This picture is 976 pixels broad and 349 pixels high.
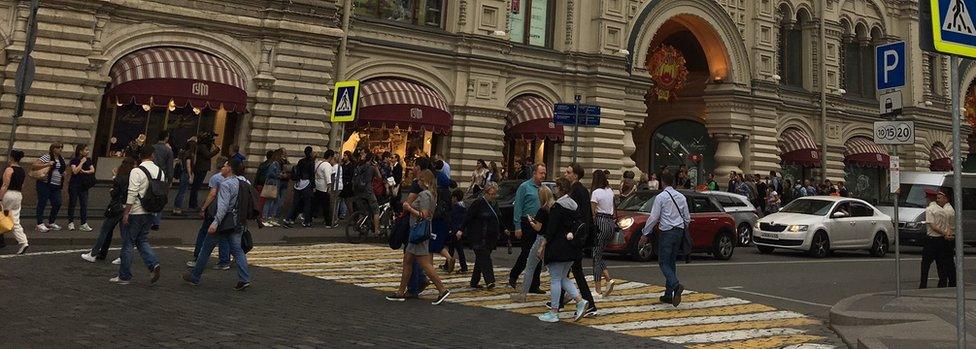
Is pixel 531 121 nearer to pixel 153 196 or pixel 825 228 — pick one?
pixel 825 228

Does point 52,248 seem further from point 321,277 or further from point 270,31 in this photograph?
point 270,31

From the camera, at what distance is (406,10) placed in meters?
26.6

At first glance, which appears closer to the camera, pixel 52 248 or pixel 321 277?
pixel 321 277

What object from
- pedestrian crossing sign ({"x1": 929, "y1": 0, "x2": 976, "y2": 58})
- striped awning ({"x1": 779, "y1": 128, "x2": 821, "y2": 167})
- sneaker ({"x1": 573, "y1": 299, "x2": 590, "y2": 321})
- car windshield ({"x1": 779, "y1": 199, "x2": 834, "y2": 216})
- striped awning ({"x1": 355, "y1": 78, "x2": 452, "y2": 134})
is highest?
striped awning ({"x1": 779, "y1": 128, "x2": 821, "y2": 167})

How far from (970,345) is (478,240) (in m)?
6.58

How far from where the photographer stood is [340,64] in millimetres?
23688

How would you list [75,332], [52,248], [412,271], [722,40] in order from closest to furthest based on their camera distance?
[75,332] → [412,271] → [52,248] → [722,40]

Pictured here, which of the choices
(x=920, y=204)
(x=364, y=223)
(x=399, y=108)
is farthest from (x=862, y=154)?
(x=364, y=223)

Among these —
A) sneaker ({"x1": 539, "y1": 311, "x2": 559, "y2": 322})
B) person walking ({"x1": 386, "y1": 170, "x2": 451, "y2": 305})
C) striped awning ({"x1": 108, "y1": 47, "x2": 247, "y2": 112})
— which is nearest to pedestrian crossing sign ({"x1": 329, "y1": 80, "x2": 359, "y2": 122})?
striped awning ({"x1": 108, "y1": 47, "x2": 247, "y2": 112})

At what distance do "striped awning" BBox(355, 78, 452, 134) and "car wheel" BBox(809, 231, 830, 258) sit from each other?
501 inches

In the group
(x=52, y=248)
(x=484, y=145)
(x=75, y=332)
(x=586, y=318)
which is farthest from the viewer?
(x=484, y=145)

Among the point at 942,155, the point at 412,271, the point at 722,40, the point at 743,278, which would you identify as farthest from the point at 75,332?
the point at 942,155

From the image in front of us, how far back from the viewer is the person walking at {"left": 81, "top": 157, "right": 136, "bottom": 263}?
38.0 feet

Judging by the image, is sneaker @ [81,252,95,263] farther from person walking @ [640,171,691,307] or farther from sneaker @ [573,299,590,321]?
person walking @ [640,171,691,307]
